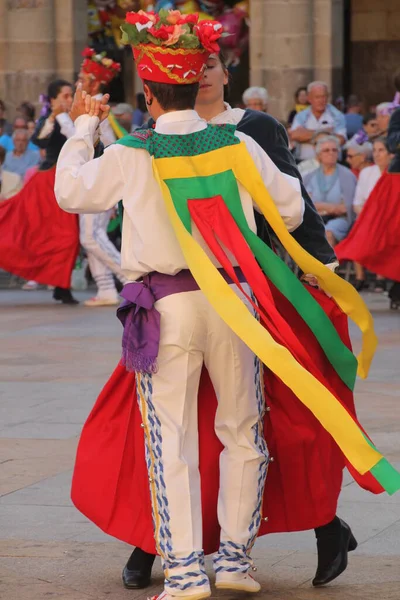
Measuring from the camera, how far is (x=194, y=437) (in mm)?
4422

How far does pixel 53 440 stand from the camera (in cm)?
685

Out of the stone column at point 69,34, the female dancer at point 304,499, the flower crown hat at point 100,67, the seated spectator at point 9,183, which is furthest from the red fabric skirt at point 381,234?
the female dancer at point 304,499

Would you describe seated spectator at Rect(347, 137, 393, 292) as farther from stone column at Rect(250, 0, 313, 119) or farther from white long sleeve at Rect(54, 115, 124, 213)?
white long sleeve at Rect(54, 115, 124, 213)

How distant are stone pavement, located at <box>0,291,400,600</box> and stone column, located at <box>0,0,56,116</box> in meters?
8.60

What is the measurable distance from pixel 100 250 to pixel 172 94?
8053 millimetres

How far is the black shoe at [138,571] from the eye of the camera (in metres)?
4.66

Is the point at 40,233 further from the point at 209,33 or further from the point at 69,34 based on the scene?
the point at 209,33

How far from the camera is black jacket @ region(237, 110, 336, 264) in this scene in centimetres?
488

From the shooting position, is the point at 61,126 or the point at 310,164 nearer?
the point at 61,126

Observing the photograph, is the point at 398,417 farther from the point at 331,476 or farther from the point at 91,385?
the point at 331,476

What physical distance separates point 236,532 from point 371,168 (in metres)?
9.53

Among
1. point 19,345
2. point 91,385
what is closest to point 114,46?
point 19,345

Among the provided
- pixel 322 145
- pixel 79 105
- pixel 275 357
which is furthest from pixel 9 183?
pixel 275 357

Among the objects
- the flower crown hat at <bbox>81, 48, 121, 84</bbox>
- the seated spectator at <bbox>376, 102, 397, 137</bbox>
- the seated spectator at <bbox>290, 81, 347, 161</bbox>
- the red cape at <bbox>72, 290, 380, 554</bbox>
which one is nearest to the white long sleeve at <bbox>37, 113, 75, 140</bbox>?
the flower crown hat at <bbox>81, 48, 121, 84</bbox>
